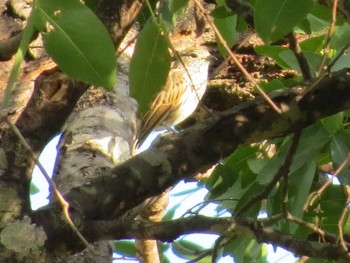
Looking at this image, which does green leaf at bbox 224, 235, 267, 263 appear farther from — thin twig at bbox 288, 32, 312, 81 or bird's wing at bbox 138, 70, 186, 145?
bird's wing at bbox 138, 70, 186, 145

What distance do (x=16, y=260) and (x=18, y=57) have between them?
20.7 inches

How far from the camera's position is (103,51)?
1.67 m

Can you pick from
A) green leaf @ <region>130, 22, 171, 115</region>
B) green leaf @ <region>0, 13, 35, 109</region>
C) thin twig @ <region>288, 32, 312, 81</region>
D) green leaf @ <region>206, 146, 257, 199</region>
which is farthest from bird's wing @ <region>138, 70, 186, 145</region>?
green leaf @ <region>0, 13, 35, 109</region>

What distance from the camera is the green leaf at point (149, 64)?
179 cm

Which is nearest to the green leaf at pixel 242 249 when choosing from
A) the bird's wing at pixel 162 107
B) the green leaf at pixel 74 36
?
the green leaf at pixel 74 36

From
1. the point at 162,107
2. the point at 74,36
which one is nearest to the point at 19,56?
the point at 74,36

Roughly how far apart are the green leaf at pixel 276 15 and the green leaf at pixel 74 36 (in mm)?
299

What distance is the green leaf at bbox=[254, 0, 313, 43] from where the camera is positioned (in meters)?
1.72

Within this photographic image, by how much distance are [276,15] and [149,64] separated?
27 cm

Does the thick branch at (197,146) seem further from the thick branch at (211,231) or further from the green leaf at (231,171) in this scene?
the green leaf at (231,171)

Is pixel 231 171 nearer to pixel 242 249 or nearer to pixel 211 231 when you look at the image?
pixel 242 249

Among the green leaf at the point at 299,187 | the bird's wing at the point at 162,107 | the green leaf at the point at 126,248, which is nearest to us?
the green leaf at the point at 299,187

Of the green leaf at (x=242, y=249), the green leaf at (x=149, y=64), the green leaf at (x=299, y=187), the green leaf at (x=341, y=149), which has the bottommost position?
the green leaf at (x=242, y=249)

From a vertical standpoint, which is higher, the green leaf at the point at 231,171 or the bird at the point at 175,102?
the green leaf at the point at 231,171
